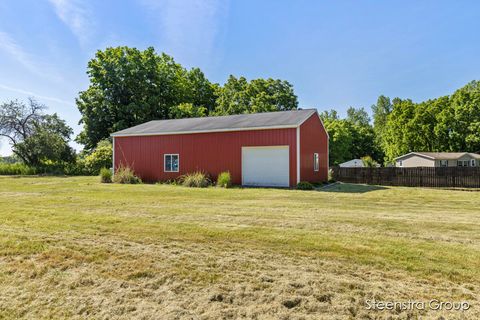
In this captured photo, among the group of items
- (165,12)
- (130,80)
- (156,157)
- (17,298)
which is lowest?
(17,298)

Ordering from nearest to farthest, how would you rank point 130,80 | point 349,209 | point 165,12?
point 349,209, point 165,12, point 130,80

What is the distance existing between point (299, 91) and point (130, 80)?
20.4 metres

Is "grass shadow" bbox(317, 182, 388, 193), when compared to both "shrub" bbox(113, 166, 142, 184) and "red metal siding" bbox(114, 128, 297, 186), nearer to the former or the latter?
"red metal siding" bbox(114, 128, 297, 186)

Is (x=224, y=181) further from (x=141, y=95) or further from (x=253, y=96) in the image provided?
(x=253, y=96)

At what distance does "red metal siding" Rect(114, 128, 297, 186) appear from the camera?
53.9 feet

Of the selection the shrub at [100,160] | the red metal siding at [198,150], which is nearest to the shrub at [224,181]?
the red metal siding at [198,150]

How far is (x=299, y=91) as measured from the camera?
41.3 metres

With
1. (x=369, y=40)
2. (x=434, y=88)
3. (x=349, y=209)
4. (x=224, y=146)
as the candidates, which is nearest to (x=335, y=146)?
(x=434, y=88)

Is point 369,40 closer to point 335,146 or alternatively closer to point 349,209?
point 349,209

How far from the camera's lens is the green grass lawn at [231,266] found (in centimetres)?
291

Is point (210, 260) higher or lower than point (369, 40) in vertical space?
lower

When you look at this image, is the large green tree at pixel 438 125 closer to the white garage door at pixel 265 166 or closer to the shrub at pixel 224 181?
the white garage door at pixel 265 166

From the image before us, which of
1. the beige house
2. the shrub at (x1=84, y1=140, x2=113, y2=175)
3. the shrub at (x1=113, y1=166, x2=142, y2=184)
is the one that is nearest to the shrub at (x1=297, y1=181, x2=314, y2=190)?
the shrub at (x1=113, y1=166, x2=142, y2=184)

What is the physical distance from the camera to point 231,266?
379 cm
